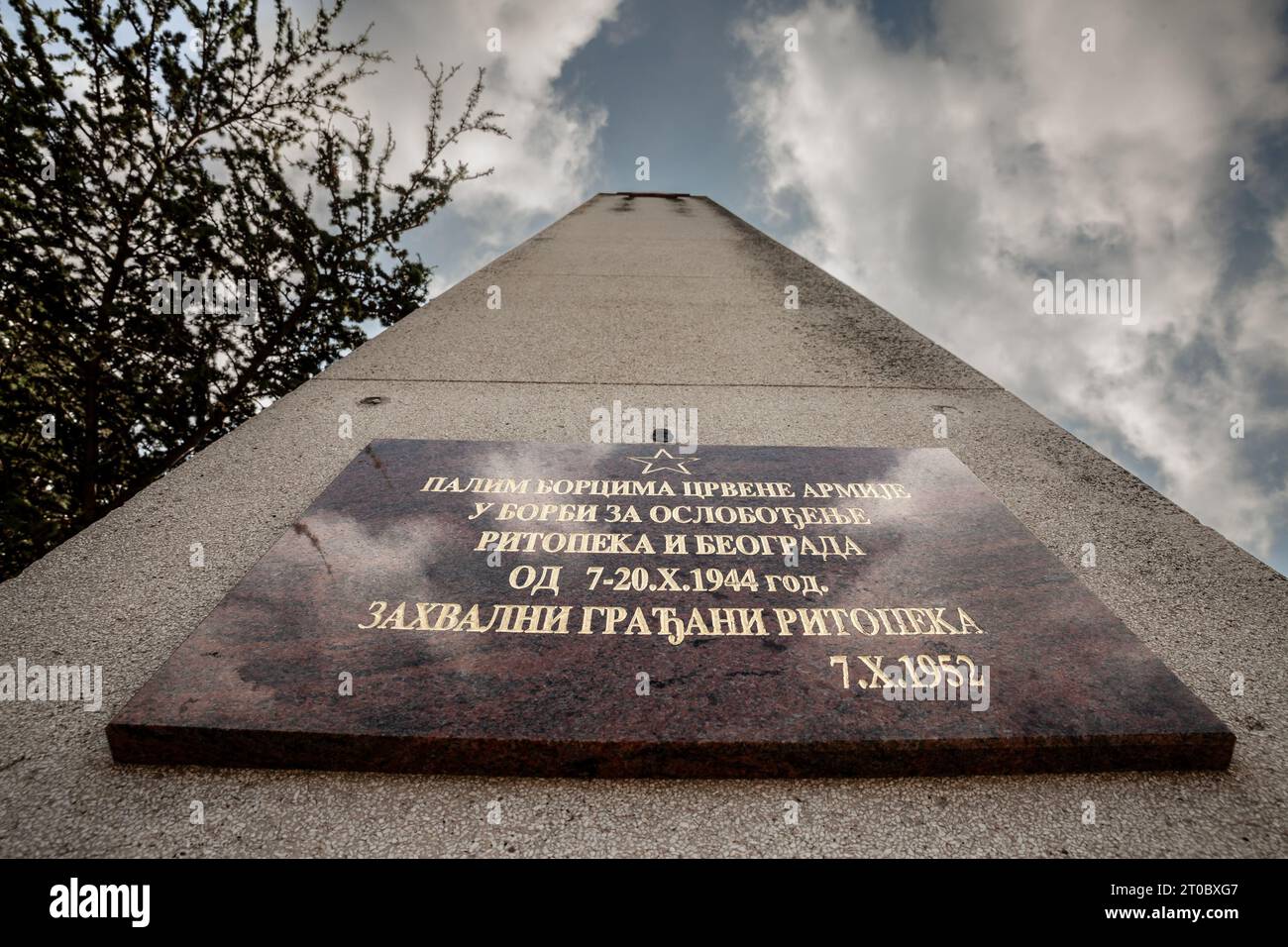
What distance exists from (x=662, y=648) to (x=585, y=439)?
1553mm

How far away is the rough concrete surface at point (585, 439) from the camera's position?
1579 mm

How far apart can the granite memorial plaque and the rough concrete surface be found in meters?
0.08

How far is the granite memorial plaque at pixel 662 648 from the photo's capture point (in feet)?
5.53

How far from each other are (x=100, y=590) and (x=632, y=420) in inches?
85.7

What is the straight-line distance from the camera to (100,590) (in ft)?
7.61

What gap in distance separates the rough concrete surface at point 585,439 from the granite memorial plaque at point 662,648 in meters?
0.08

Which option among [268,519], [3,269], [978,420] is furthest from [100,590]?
[978,420]

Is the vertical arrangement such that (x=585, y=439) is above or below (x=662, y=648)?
above

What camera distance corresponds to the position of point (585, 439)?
3.27m

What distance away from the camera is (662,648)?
1893mm

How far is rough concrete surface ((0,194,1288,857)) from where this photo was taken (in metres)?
1.58

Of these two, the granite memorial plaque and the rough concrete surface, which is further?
the granite memorial plaque

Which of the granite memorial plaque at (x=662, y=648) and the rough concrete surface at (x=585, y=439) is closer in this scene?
the rough concrete surface at (x=585, y=439)

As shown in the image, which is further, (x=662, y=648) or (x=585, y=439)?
(x=585, y=439)
